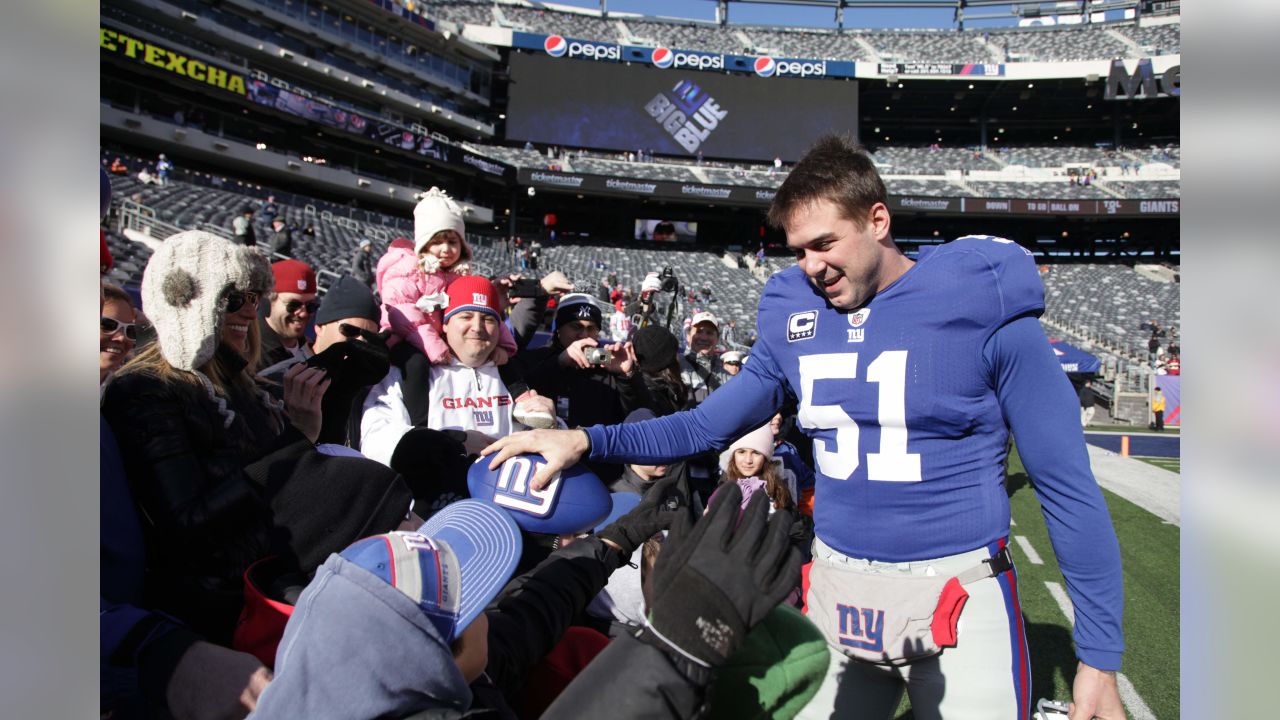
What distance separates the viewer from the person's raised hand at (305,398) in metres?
2.24

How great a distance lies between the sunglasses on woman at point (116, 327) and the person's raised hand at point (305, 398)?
74 centimetres

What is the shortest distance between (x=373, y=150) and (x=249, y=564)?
1467 inches

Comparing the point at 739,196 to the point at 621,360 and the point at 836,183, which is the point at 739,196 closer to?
the point at 621,360

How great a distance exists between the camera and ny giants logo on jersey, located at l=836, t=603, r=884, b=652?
1.73 meters

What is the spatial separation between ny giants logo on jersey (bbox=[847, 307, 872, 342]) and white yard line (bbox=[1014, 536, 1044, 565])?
517 cm

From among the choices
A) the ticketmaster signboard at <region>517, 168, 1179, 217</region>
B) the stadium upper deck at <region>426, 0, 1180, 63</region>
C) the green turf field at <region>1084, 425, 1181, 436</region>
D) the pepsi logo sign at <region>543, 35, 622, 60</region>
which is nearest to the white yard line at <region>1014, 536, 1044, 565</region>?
the green turf field at <region>1084, 425, 1181, 436</region>

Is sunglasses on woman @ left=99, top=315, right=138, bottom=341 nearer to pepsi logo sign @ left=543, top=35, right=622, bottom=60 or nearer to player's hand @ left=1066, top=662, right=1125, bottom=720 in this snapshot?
player's hand @ left=1066, top=662, right=1125, bottom=720

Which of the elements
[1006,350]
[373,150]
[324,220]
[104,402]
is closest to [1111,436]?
[1006,350]

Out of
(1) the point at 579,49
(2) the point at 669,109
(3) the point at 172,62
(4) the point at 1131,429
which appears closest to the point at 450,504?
(4) the point at 1131,429

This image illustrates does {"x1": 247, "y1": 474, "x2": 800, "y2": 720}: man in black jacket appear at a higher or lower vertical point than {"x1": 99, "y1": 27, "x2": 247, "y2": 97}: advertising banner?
lower

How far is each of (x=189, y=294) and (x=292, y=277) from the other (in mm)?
1622

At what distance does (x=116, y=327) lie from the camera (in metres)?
2.53

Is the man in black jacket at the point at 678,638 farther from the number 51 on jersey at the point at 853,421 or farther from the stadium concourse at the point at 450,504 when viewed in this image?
the number 51 on jersey at the point at 853,421
